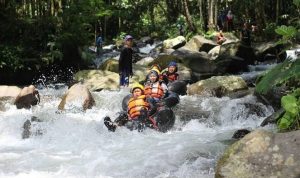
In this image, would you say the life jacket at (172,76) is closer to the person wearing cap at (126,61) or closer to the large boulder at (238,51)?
the person wearing cap at (126,61)

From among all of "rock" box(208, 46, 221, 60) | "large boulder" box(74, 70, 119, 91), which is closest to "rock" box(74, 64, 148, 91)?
"large boulder" box(74, 70, 119, 91)

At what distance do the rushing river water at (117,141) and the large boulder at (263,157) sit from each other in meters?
0.87

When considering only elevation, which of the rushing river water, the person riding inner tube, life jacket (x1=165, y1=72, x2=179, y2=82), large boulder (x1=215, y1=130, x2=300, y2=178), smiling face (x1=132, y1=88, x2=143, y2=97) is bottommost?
the rushing river water

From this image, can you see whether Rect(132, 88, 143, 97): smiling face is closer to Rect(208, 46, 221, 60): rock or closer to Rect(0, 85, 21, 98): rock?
Rect(0, 85, 21, 98): rock

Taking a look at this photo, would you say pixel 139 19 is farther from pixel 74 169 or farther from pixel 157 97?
pixel 74 169

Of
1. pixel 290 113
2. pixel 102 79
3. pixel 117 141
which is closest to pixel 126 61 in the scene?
pixel 102 79

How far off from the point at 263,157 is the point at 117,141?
154 inches

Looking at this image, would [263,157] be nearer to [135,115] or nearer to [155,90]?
[135,115]

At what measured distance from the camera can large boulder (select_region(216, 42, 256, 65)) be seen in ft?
56.3

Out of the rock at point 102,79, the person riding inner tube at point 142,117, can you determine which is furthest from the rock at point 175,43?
the person riding inner tube at point 142,117

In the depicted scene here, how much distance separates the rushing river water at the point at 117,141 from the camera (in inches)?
260

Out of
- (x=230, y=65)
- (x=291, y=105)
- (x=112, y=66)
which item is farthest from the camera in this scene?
(x=230, y=65)

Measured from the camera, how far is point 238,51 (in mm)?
17188

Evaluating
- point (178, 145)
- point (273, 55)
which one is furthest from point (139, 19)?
point (178, 145)
